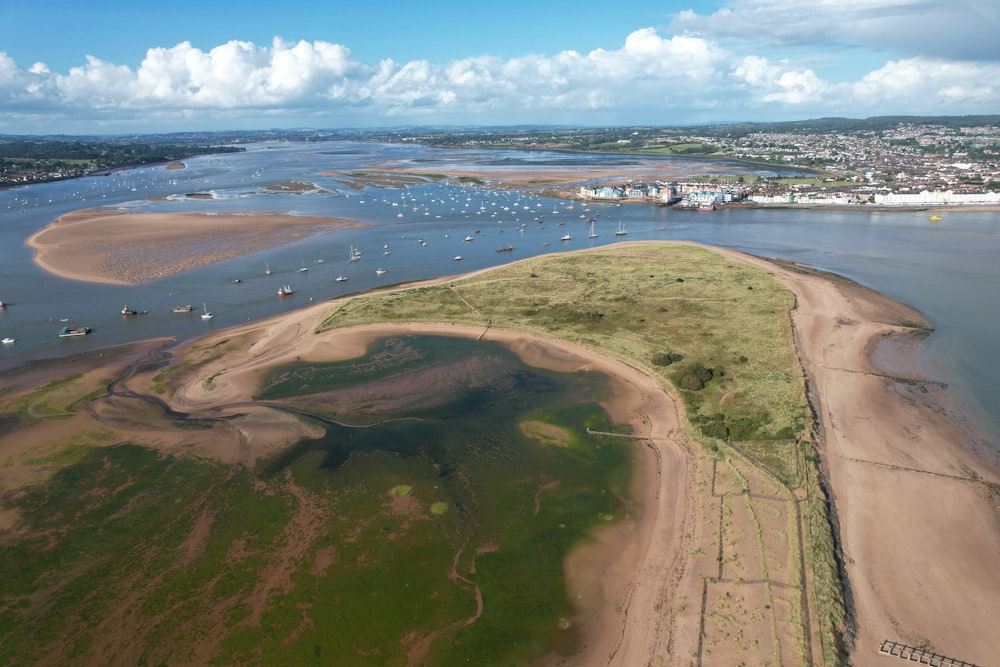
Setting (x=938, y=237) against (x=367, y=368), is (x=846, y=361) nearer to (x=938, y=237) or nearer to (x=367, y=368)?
(x=367, y=368)

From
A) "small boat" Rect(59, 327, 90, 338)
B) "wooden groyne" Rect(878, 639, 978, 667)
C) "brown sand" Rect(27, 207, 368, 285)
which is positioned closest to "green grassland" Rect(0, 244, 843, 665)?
"wooden groyne" Rect(878, 639, 978, 667)

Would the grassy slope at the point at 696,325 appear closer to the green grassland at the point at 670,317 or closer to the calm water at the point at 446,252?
the green grassland at the point at 670,317

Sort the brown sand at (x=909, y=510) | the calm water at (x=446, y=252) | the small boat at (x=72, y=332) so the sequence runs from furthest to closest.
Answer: the calm water at (x=446, y=252) → the small boat at (x=72, y=332) → the brown sand at (x=909, y=510)

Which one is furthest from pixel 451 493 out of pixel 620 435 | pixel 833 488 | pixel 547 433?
pixel 833 488

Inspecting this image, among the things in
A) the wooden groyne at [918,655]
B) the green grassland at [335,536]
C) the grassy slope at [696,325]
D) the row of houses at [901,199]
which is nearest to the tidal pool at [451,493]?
the green grassland at [335,536]

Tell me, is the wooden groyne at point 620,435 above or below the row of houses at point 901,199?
below

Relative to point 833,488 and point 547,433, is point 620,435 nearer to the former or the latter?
point 547,433

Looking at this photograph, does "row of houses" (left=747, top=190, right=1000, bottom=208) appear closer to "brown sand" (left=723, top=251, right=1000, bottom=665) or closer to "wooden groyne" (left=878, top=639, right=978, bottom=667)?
"brown sand" (left=723, top=251, right=1000, bottom=665)

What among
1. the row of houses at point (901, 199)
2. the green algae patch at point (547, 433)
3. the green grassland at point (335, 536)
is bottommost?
the green grassland at point (335, 536)
